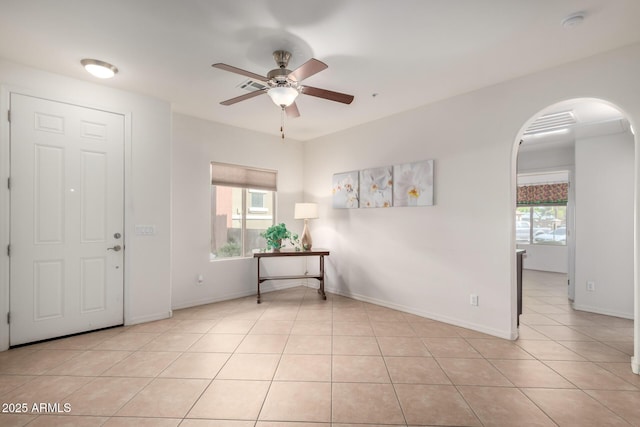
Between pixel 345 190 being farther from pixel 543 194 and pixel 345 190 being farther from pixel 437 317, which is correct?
pixel 543 194

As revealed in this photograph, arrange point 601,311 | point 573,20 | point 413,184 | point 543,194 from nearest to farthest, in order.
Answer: point 573,20 → point 413,184 → point 601,311 → point 543,194

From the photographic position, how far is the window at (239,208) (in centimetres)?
476

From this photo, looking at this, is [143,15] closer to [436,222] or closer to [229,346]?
[229,346]

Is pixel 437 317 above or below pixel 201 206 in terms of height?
below

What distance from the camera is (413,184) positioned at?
4.00 m

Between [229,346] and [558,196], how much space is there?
8.54 m

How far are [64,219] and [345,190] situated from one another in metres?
3.64

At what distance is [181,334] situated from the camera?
3.28 meters

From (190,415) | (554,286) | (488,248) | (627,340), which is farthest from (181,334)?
(554,286)

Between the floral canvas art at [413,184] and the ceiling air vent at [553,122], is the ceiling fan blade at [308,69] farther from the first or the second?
the ceiling air vent at [553,122]

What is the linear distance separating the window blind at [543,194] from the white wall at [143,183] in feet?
28.3

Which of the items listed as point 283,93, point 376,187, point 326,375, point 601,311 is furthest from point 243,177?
point 601,311

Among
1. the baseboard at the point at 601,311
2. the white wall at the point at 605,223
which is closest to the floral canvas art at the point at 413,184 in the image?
the white wall at the point at 605,223

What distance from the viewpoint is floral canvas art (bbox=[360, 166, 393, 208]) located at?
14.1ft
